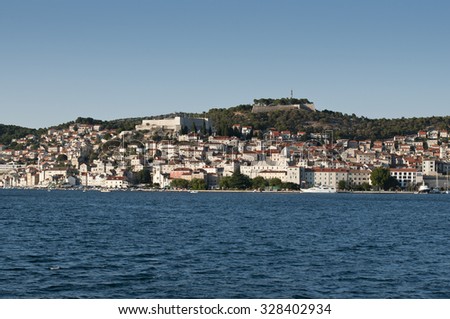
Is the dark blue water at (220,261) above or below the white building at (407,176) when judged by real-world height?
below

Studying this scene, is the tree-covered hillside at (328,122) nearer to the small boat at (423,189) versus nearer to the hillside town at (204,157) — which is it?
the hillside town at (204,157)

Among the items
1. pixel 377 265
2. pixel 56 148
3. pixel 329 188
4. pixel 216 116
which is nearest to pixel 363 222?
pixel 377 265

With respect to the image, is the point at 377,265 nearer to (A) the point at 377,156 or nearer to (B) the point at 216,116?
(A) the point at 377,156

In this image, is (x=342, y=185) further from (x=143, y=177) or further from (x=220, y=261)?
(x=220, y=261)

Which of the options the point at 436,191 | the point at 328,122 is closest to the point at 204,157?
the point at 436,191

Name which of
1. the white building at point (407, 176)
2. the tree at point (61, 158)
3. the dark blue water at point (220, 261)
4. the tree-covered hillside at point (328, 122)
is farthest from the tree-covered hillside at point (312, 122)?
the dark blue water at point (220, 261)

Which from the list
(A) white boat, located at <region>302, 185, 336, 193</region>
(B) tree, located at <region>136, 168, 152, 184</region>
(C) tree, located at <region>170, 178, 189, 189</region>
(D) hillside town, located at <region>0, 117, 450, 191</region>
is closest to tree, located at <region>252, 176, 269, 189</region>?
(D) hillside town, located at <region>0, 117, 450, 191</region>

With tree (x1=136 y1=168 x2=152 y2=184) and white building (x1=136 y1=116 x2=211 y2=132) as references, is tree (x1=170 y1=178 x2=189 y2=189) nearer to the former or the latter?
tree (x1=136 y1=168 x2=152 y2=184)

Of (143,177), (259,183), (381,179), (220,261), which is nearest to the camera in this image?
(220,261)
